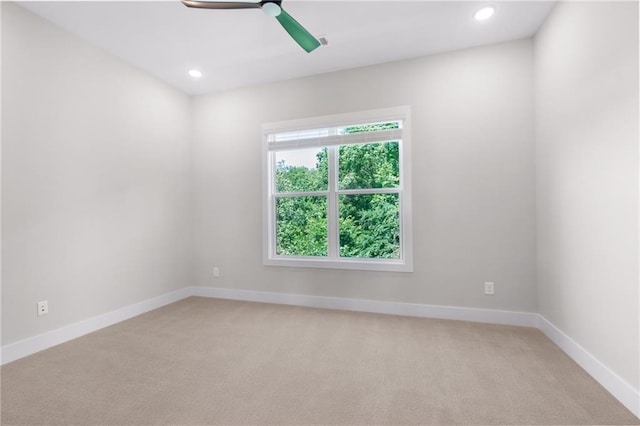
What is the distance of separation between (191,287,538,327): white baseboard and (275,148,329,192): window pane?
1356mm

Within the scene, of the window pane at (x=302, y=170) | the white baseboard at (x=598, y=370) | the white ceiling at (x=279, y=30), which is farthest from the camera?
the window pane at (x=302, y=170)

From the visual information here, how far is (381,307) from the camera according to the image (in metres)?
3.35

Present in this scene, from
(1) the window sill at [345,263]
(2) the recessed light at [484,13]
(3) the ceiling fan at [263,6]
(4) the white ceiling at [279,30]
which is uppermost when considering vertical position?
(4) the white ceiling at [279,30]

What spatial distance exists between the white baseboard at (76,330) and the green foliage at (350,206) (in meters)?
1.61

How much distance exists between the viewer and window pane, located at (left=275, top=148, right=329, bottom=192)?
12.2 ft

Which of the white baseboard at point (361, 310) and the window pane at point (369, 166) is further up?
the window pane at point (369, 166)

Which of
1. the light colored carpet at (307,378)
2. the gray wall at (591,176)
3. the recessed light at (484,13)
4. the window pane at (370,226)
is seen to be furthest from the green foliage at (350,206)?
the gray wall at (591,176)

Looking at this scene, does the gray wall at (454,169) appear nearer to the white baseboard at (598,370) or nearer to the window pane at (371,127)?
the window pane at (371,127)

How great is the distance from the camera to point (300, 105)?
3.71 metres

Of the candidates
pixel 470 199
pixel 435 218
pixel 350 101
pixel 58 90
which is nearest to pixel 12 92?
pixel 58 90

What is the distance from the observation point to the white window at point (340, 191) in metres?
3.38

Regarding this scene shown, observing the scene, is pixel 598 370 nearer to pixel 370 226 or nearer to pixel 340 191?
pixel 370 226

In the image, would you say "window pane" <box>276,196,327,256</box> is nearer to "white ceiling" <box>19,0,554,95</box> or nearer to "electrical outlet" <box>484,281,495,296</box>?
"white ceiling" <box>19,0,554,95</box>

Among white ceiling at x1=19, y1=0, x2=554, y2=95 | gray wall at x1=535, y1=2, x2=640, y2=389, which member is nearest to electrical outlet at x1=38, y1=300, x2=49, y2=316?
white ceiling at x1=19, y1=0, x2=554, y2=95
